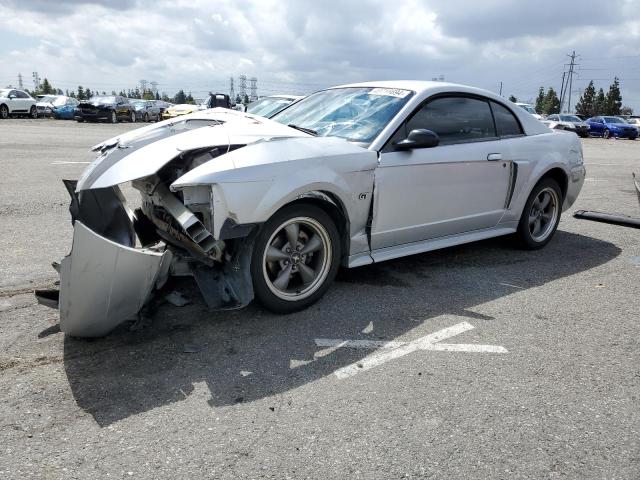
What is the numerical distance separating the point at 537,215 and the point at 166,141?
401 centimetres

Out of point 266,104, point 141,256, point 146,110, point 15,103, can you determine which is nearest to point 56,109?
point 15,103

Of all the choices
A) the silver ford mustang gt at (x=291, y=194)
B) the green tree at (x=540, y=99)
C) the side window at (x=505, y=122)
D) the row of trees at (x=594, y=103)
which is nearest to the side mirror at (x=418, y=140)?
the silver ford mustang gt at (x=291, y=194)

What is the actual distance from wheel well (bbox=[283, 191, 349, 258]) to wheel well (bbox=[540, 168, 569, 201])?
2.72 metres

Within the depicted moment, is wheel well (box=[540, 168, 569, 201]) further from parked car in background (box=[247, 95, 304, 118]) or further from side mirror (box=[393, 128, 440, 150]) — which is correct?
parked car in background (box=[247, 95, 304, 118])

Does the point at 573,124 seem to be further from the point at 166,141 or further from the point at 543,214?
the point at 166,141

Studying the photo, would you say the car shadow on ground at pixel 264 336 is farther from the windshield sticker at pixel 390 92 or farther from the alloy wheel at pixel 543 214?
the windshield sticker at pixel 390 92

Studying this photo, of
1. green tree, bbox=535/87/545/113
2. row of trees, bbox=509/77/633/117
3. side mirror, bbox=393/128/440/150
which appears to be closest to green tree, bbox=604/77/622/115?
row of trees, bbox=509/77/633/117

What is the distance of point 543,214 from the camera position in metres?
6.02

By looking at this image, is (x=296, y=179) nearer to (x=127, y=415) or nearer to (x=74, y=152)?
(x=127, y=415)

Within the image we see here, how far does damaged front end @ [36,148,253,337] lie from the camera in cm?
305

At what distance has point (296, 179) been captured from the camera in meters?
3.69

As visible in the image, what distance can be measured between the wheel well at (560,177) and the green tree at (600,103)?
8805 cm

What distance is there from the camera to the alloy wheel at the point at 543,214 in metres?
5.91

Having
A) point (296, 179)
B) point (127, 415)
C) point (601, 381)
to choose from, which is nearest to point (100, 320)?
point (127, 415)
